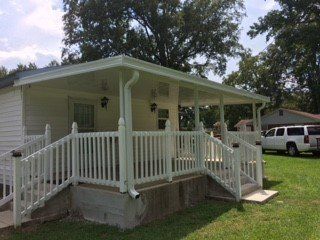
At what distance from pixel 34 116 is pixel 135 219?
12.9 feet

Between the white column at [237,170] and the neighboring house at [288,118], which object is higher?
the neighboring house at [288,118]

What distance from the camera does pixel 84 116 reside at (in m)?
9.88

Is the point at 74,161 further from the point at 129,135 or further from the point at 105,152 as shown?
the point at 129,135

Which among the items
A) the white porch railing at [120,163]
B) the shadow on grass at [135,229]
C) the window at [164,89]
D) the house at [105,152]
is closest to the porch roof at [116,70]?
the house at [105,152]

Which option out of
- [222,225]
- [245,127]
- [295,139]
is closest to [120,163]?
[222,225]

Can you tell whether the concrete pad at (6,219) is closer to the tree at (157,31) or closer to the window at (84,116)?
the window at (84,116)

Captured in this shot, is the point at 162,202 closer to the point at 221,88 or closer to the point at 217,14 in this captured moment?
the point at 221,88

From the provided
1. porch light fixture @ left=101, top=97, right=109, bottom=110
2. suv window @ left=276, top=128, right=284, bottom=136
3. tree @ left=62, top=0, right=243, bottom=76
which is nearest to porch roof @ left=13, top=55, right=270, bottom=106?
porch light fixture @ left=101, top=97, right=109, bottom=110

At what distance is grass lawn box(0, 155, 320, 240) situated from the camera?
5797 mm

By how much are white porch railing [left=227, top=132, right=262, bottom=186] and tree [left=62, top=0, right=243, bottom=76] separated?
17.3 metres

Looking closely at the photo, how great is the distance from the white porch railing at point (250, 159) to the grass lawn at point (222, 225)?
4.43 feet

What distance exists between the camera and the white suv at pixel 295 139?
20.3 m

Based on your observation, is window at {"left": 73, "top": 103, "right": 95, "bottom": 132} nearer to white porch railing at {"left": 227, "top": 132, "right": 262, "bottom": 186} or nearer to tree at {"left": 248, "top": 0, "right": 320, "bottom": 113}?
white porch railing at {"left": 227, "top": 132, "right": 262, "bottom": 186}

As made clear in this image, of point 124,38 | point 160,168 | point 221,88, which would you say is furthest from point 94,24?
point 160,168
